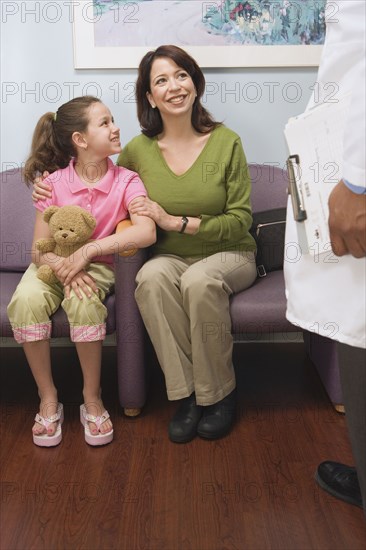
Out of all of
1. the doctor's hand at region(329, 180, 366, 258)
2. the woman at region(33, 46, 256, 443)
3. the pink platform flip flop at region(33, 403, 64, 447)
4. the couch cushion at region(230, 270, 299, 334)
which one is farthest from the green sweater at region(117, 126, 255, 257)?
the doctor's hand at region(329, 180, 366, 258)

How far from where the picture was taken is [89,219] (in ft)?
6.79

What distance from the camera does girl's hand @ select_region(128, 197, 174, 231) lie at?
83.6 inches

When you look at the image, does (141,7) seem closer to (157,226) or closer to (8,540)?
(157,226)

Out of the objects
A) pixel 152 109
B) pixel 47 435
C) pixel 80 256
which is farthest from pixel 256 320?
pixel 152 109

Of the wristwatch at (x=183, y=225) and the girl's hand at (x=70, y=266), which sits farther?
the wristwatch at (x=183, y=225)

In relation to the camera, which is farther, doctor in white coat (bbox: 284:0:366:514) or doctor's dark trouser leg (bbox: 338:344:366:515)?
doctor's dark trouser leg (bbox: 338:344:366:515)

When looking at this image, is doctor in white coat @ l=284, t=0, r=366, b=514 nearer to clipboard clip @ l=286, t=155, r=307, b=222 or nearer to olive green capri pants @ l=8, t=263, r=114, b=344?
clipboard clip @ l=286, t=155, r=307, b=222

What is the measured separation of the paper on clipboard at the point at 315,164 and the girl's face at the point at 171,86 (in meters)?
1.06

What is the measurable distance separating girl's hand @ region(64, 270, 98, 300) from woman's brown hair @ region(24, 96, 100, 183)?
440 millimetres

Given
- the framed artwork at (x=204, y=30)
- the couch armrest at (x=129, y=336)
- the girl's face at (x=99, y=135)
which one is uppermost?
the framed artwork at (x=204, y=30)

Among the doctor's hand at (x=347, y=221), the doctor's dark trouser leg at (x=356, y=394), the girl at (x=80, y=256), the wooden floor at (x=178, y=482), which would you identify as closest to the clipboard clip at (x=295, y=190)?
the doctor's hand at (x=347, y=221)

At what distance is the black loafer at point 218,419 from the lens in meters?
2.02

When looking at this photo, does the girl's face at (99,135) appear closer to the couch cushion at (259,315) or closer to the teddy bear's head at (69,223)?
the teddy bear's head at (69,223)

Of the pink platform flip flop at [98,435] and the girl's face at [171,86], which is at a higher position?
the girl's face at [171,86]
